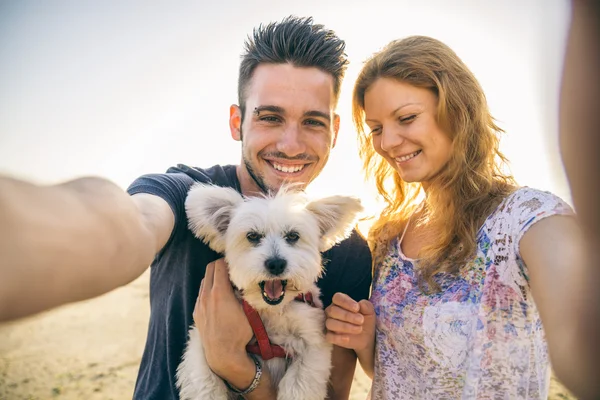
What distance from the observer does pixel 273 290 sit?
2.71 m

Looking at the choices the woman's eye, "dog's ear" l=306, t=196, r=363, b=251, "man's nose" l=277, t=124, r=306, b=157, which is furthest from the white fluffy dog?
the woman's eye

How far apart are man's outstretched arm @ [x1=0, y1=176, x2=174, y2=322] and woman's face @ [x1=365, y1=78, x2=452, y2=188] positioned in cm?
189

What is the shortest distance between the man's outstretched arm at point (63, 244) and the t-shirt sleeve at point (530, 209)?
68.8 inches

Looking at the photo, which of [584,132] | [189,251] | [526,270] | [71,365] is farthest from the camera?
[71,365]

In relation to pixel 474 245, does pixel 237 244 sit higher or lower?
lower

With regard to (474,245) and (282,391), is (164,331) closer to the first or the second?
(282,391)

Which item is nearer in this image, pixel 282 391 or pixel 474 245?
pixel 474 245

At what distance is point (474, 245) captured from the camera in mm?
2316

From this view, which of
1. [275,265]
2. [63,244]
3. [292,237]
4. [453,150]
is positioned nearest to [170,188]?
[275,265]

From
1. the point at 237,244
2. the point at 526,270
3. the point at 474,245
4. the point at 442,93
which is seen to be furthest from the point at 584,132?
the point at 237,244

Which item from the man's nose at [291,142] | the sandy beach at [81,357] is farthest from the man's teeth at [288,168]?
the sandy beach at [81,357]

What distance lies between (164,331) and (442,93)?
247 cm

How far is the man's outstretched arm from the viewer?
798mm

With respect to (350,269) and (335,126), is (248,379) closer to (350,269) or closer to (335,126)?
(350,269)
